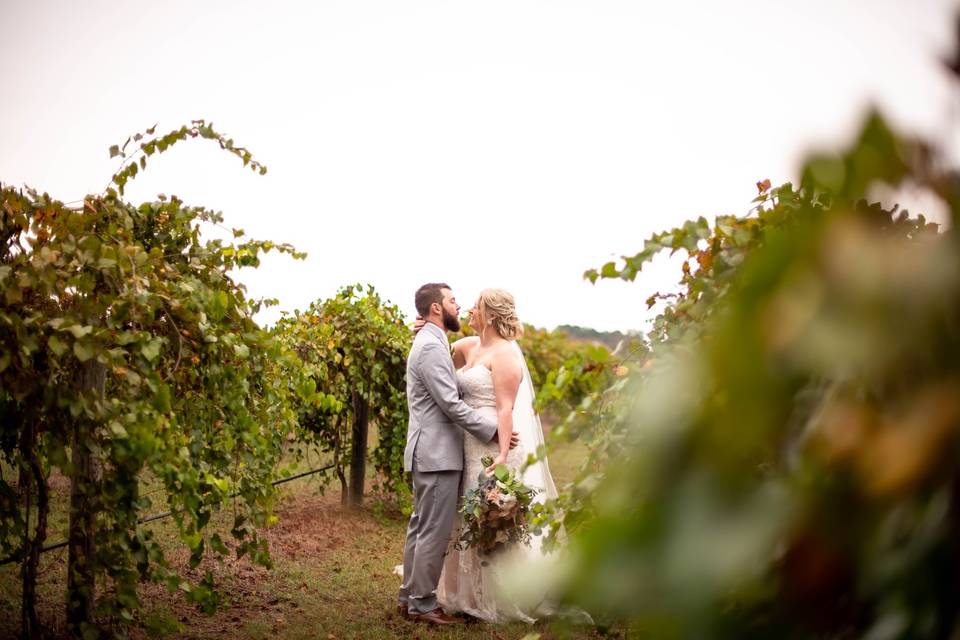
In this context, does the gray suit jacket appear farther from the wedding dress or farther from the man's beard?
the man's beard

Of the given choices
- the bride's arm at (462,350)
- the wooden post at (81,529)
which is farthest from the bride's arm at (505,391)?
the wooden post at (81,529)

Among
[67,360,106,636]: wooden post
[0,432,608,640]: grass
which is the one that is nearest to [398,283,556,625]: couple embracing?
[0,432,608,640]: grass

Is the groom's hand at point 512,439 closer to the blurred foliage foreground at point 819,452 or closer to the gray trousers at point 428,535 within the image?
the gray trousers at point 428,535

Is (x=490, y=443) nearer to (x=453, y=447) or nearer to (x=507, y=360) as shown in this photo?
(x=453, y=447)

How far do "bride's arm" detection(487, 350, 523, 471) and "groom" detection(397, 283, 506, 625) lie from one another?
0.09 metres

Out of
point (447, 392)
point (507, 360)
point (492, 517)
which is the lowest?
point (492, 517)

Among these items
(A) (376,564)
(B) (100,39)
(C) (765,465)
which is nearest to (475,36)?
(B) (100,39)

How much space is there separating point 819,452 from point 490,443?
5.31 metres

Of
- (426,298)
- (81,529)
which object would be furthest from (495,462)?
(81,529)

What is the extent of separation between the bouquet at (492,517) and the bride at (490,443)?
0.51 ft

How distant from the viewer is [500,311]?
5871mm

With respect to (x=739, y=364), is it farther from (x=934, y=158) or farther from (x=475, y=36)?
(x=475, y=36)

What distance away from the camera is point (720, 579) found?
47cm

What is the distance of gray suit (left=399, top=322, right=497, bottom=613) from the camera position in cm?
547
